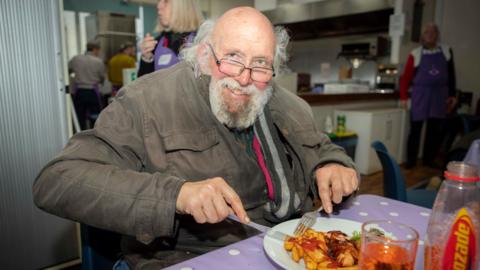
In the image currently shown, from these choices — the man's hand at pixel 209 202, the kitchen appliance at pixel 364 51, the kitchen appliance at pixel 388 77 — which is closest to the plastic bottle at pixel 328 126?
the kitchen appliance at pixel 388 77

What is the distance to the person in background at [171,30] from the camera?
206cm

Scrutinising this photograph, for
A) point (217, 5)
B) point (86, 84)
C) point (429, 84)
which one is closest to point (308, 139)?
point (429, 84)

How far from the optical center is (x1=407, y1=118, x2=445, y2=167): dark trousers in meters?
4.37

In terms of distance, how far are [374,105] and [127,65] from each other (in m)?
3.77

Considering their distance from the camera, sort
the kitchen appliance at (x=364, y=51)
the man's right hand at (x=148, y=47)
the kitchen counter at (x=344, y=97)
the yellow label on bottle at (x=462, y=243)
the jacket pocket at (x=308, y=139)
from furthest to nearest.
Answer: the kitchen appliance at (x=364, y=51) < the kitchen counter at (x=344, y=97) < the man's right hand at (x=148, y=47) < the jacket pocket at (x=308, y=139) < the yellow label on bottle at (x=462, y=243)

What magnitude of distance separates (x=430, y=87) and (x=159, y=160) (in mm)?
4040

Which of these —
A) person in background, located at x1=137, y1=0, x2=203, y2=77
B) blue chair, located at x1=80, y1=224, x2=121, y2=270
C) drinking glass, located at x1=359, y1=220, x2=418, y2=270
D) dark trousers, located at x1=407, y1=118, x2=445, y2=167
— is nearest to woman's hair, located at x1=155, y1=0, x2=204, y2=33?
person in background, located at x1=137, y1=0, x2=203, y2=77

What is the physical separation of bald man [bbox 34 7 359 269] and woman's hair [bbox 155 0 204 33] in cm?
83

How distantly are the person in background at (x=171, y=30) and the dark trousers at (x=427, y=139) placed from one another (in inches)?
131

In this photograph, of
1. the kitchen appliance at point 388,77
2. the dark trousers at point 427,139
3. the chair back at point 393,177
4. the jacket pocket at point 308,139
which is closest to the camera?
the jacket pocket at point 308,139

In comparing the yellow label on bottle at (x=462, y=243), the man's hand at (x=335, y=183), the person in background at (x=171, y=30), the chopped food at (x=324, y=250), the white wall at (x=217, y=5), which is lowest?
the chopped food at (x=324, y=250)

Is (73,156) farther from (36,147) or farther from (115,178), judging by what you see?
(36,147)

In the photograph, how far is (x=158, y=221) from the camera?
82cm

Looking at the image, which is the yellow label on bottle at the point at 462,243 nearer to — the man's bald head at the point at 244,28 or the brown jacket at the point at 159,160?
the brown jacket at the point at 159,160
